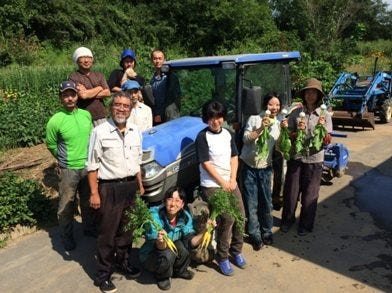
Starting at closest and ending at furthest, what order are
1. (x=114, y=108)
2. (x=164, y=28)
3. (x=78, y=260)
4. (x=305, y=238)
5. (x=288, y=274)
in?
(x=114, y=108), (x=288, y=274), (x=78, y=260), (x=305, y=238), (x=164, y=28)

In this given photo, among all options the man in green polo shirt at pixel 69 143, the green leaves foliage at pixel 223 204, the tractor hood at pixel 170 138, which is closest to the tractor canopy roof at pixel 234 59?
the tractor hood at pixel 170 138

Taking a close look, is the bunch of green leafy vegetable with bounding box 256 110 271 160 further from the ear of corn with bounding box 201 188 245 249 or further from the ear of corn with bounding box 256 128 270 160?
the ear of corn with bounding box 201 188 245 249

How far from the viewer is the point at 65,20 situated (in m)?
20.2

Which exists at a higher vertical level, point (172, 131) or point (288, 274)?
point (172, 131)

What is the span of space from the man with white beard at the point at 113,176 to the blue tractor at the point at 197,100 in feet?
1.24

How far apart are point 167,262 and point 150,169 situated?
0.97 metres

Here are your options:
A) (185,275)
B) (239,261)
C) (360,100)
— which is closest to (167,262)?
(185,275)

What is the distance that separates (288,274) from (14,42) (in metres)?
16.7

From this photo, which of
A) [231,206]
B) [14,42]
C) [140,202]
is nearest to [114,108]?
[140,202]

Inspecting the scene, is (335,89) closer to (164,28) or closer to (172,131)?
(172,131)

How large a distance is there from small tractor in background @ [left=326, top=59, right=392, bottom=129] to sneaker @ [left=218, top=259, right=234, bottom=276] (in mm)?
7626

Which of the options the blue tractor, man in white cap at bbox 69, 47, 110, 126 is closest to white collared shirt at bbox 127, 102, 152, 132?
the blue tractor

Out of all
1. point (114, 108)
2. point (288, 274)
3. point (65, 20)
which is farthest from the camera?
point (65, 20)

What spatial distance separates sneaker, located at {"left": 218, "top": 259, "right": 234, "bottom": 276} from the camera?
4551 mm
